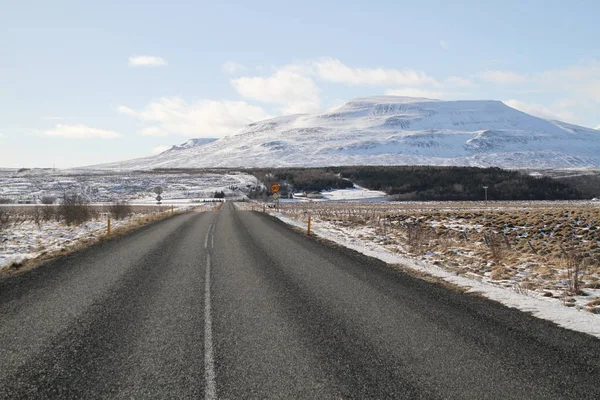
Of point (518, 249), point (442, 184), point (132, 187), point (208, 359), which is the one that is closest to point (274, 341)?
point (208, 359)

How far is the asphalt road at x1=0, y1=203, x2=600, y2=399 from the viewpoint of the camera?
5082 mm

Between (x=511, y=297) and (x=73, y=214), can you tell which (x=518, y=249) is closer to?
(x=511, y=297)

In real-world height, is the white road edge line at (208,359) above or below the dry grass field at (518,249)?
above

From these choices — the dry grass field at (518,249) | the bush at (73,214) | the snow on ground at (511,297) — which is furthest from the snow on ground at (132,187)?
the snow on ground at (511,297)

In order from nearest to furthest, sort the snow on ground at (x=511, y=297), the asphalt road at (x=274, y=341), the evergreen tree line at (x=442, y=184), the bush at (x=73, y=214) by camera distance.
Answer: the asphalt road at (x=274, y=341)
the snow on ground at (x=511, y=297)
the bush at (x=73, y=214)
the evergreen tree line at (x=442, y=184)

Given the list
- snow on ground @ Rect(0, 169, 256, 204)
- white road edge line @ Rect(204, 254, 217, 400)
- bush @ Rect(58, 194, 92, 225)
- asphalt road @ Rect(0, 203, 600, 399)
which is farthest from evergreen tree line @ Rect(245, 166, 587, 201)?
white road edge line @ Rect(204, 254, 217, 400)

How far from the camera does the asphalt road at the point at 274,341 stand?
16.7 ft

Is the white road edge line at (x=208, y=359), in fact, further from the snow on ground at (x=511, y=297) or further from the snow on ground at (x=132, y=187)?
the snow on ground at (x=132, y=187)

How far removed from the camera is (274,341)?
6.52 metres

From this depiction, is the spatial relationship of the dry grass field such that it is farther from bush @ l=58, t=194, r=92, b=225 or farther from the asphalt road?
bush @ l=58, t=194, r=92, b=225

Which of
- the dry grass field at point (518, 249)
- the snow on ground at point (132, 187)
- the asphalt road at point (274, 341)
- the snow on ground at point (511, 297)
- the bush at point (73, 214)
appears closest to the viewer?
the asphalt road at point (274, 341)

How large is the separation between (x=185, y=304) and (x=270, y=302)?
160 cm

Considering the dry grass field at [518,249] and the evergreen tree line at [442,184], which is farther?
the evergreen tree line at [442,184]

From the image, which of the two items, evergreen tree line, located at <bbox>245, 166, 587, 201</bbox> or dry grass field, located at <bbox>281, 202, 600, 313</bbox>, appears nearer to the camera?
dry grass field, located at <bbox>281, 202, 600, 313</bbox>
